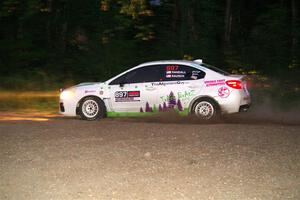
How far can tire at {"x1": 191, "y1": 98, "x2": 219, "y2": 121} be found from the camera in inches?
509

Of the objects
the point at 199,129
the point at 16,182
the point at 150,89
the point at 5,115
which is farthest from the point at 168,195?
the point at 5,115

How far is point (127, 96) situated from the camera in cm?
1336

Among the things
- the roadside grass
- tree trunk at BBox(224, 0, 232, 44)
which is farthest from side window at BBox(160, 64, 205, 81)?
tree trunk at BBox(224, 0, 232, 44)

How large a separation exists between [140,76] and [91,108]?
144 centimetres

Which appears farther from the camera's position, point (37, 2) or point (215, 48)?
point (37, 2)

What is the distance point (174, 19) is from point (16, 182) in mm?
18272

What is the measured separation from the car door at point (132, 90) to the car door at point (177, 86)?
233mm

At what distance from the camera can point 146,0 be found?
2125cm

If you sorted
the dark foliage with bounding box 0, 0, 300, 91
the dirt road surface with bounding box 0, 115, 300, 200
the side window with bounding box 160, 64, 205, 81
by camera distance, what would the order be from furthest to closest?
the dark foliage with bounding box 0, 0, 300, 91, the side window with bounding box 160, 64, 205, 81, the dirt road surface with bounding box 0, 115, 300, 200

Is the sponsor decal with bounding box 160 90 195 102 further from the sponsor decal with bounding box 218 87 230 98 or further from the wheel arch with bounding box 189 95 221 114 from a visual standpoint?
the sponsor decal with bounding box 218 87 230 98

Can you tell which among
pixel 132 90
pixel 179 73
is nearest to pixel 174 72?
pixel 179 73

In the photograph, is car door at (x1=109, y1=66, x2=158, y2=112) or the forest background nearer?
car door at (x1=109, y1=66, x2=158, y2=112)

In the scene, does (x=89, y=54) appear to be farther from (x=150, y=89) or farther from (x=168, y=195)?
(x=168, y=195)

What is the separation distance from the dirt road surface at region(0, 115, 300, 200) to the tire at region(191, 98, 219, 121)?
3.79 ft
